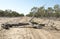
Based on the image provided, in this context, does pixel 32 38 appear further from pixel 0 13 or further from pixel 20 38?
pixel 0 13

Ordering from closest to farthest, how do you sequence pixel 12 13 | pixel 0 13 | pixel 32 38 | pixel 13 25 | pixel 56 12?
1. pixel 32 38
2. pixel 13 25
3. pixel 56 12
4. pixel 0 13
5. pixel 12 13

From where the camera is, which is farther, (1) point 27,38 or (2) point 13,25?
(2) point 13,25

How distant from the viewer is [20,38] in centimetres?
1123

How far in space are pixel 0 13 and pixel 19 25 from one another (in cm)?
6183

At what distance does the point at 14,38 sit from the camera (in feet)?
36.9

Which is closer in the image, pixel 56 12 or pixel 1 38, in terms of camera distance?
pixel 1 38

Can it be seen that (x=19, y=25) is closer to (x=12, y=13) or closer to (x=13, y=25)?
(x=13, y=25)

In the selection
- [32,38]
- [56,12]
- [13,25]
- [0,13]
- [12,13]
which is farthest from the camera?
[12,13]

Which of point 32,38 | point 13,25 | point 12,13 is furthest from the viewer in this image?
point 12,13

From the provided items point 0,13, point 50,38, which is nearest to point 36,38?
point 50,38

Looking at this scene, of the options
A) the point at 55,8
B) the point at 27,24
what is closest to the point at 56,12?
the point at 55,8

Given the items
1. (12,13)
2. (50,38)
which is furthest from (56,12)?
(50,38)

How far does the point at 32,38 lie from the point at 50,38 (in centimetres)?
122

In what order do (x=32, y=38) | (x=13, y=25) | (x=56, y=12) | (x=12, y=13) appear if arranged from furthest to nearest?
(x=12, y=13)
(x=56, y=12)
(x=13, y=25)
(x=32, y=38)
